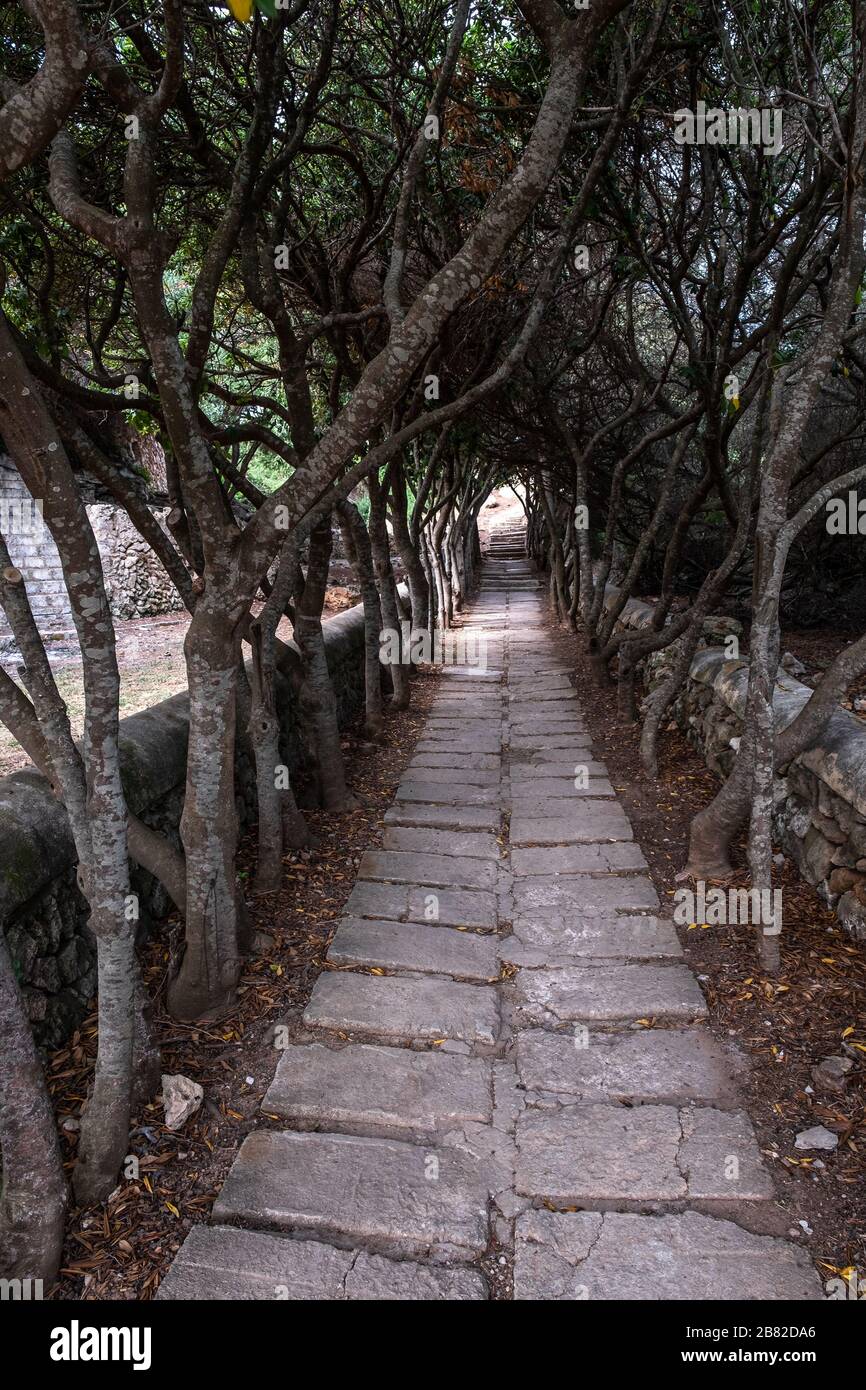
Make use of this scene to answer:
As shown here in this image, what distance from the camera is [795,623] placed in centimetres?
948

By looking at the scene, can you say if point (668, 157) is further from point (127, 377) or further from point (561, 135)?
point (127, 377)

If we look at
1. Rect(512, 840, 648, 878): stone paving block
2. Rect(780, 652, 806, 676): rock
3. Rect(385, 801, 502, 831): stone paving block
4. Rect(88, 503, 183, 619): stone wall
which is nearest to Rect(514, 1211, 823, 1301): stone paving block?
Rect(512, 840, 648, 878): stone paving block

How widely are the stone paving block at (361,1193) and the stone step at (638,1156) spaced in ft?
0.77

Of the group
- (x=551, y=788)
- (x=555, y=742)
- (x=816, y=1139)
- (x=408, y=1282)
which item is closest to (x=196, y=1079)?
(x=408, y=1282)

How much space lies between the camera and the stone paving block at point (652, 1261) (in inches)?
82.2

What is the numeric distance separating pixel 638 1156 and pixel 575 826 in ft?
8.79

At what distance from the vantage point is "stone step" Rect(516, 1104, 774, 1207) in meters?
2.39

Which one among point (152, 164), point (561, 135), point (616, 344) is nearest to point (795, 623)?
point (616, 344)

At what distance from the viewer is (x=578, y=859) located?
464cm

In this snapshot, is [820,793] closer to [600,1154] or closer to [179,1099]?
[600,1154]

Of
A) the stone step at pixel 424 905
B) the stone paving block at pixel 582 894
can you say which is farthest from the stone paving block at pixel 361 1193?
the stone paving block at pixel 582 894
